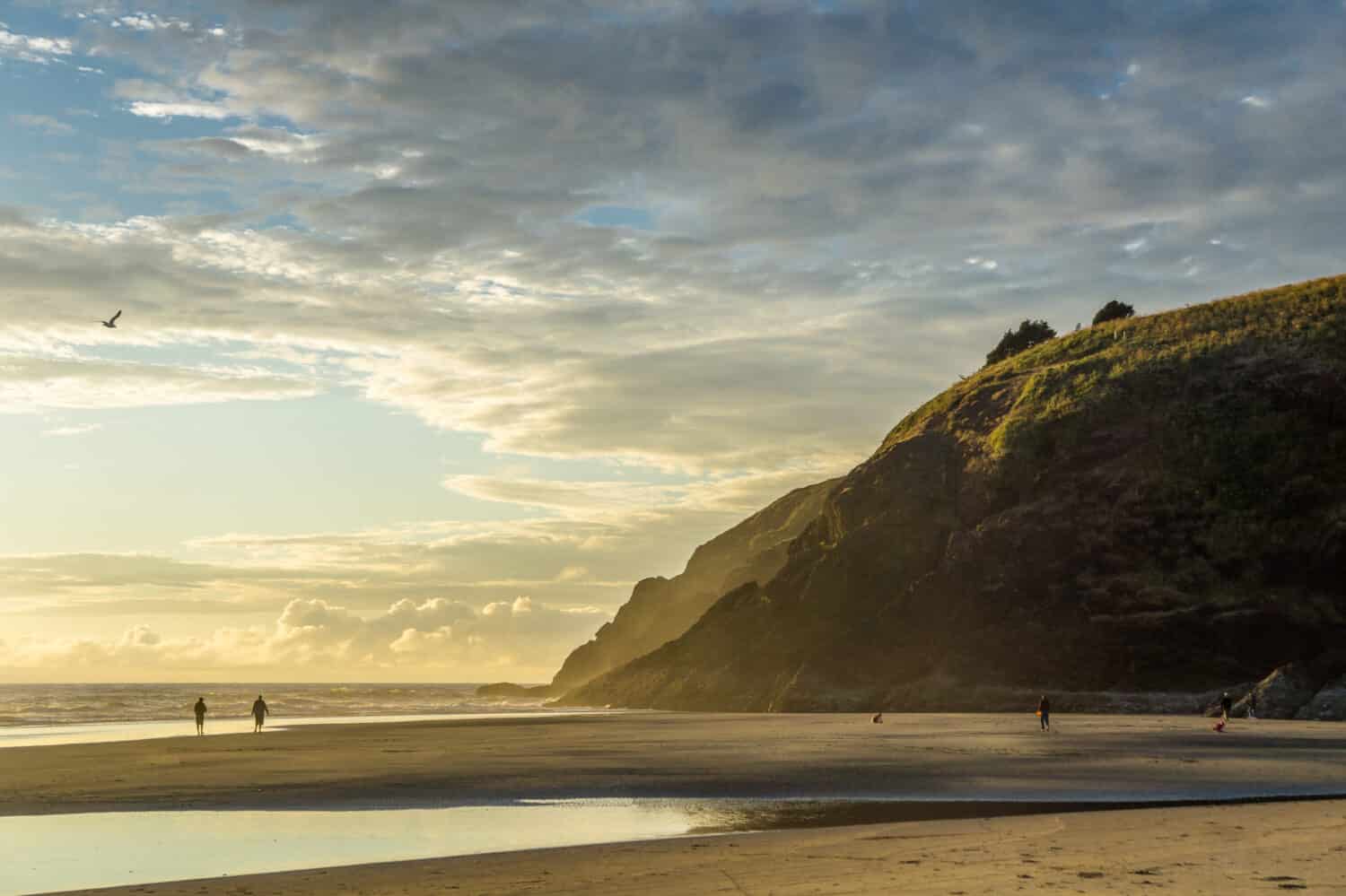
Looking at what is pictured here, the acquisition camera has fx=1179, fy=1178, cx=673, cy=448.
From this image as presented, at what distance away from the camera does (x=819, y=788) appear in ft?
90.1

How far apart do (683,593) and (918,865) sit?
490 ft

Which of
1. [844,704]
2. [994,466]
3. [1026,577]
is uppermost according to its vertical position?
[994,466]

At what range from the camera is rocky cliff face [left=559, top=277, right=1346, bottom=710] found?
6706cm

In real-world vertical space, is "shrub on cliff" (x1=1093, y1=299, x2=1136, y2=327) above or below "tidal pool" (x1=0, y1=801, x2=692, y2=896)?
above

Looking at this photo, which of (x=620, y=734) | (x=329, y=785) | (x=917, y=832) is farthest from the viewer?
(x=620, y=734)

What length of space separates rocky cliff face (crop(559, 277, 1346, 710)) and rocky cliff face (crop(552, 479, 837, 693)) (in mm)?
57635

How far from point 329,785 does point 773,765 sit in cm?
1180

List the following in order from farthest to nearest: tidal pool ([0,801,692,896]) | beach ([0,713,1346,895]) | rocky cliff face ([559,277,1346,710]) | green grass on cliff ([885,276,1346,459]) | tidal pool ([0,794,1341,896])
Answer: green grass on cliff ([885,276,1346,459])
rocky cliff face ([559,277,1346,710])
tidal pool ([0,794,1341,896])
tidal pool ([0,801,692,896])
beach ([0,713,1346,895])

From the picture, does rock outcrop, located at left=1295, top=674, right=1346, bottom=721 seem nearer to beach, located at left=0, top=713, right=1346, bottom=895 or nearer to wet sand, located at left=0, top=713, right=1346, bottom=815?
wet sand, located at left=0, top=713, right=1346, bottom=815

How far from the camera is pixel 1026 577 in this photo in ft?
241

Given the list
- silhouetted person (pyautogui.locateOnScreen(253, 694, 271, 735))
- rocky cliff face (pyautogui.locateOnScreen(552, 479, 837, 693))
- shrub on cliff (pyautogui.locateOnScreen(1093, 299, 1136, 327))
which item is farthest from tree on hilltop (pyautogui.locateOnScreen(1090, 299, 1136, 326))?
silhouetted person (pyautogui.locateOnScreen(253, 694, 271, 735))

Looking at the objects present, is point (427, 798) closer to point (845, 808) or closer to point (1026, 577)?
point (845, 808)

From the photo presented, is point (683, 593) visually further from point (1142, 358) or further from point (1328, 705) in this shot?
point (1328, 705)

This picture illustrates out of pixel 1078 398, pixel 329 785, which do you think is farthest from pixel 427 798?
pixel 1078 398
